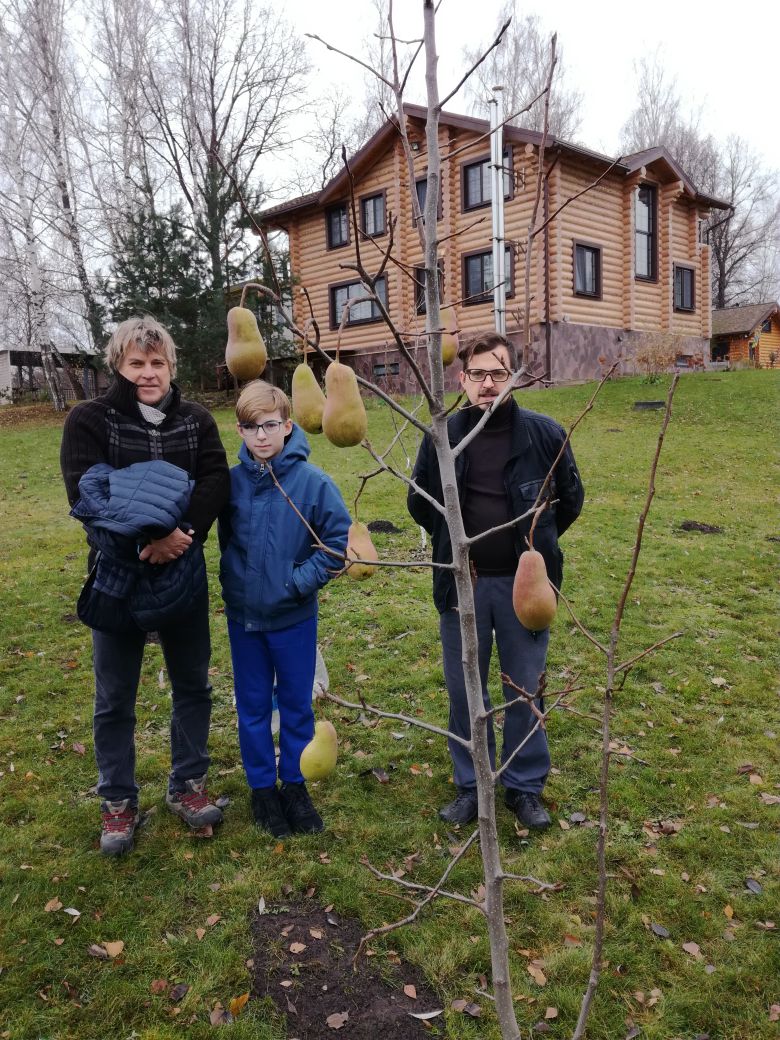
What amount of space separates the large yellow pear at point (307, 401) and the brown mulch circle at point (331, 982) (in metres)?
2.02

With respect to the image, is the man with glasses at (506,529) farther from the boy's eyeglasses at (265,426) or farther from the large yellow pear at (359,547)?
the large yellow pear at (359,547)

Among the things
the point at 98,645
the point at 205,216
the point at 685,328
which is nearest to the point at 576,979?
the point at 98,645

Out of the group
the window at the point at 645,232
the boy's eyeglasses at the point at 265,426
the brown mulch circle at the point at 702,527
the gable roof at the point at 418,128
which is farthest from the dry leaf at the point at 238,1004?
the window at the point at 645,232

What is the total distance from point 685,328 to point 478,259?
22.7 ft

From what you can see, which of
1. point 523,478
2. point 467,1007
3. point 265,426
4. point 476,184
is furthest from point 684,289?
point 467,1007

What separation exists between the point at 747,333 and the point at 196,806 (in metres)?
33.8

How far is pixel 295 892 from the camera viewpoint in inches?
115

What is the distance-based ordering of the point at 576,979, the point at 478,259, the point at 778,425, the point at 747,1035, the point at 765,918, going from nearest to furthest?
the point at 747,1035, the point at 576,979, the point at 765,918, the point at 778,425, the point at 478,259

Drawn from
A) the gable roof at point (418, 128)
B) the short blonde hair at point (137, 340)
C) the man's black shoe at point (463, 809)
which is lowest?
the man's black shoe at point (463, 809)

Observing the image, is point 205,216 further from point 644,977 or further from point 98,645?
point 644,977

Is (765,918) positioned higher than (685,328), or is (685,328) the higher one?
(685,328)

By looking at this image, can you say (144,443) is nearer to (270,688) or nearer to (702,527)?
(270,688)

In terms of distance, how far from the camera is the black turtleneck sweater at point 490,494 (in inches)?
118

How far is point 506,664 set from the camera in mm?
3184
